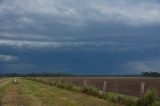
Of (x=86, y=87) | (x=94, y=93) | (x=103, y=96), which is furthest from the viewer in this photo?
(x=86, y=87)

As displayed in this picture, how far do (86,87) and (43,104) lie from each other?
45.5ft

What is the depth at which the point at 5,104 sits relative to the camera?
92.3 ft

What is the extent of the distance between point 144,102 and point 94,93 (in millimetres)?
11313

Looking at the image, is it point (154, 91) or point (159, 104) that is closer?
point (159, 104)

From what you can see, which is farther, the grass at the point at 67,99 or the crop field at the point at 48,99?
the grass at the point at 67,99

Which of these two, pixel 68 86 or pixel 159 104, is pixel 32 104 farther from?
pixel 68 86

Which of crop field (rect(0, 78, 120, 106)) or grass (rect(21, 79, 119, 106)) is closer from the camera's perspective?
crop field (rect(0, 78, 120, 106))

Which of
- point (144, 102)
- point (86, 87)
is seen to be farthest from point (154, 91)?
point (86, 87)

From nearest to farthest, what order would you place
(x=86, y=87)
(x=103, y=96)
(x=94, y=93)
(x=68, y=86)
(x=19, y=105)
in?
(x=19, y=105) < (x=103, y=96) < (x=94, y=93) < (x=86, y=87) < (x=68, y=86)

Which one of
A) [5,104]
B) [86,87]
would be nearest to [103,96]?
[86,87]

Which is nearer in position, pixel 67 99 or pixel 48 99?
pixel 48 99

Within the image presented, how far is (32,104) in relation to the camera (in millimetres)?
27375

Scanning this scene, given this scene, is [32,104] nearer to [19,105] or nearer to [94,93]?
[19,105]

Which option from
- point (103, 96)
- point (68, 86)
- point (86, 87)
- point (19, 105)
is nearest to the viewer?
point (19, 105)
